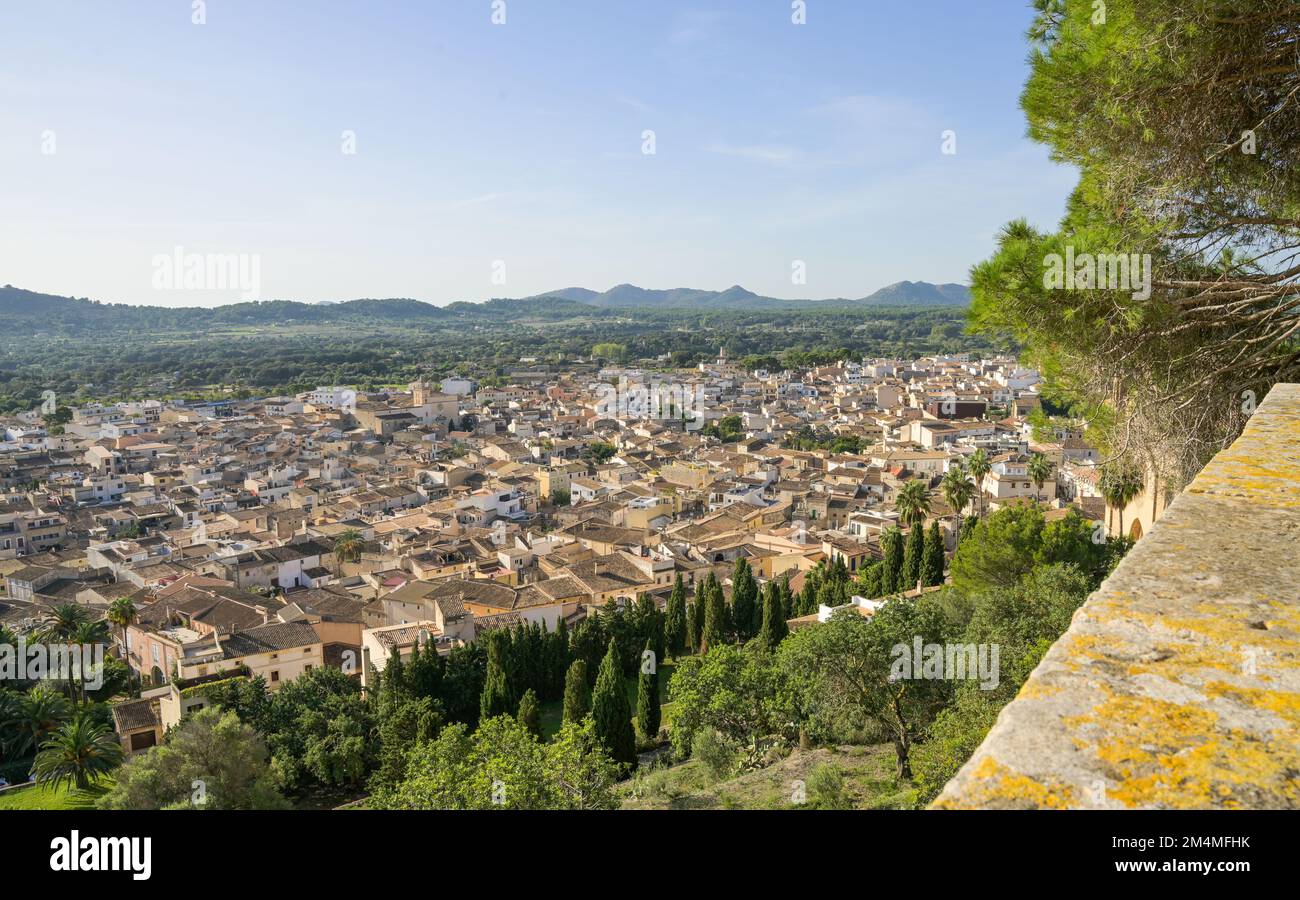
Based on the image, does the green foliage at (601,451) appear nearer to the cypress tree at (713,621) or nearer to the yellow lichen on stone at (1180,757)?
the cypress tree at (713,621)

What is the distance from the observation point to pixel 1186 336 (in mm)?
7184

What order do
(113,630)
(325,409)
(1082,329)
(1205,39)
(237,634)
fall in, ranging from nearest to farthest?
(1205,39)
(1082,329)
(237,634)
(113,630)
(325,409)

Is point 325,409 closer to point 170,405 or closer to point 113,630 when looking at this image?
point 170,405

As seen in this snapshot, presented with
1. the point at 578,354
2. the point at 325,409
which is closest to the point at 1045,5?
the point at 325,409

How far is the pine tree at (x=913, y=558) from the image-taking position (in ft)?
89.6

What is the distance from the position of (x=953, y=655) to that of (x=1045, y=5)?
9521 mm

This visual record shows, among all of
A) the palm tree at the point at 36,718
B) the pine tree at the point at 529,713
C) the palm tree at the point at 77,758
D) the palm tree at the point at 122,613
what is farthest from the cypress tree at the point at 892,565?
the palm tree at the point at 122,613

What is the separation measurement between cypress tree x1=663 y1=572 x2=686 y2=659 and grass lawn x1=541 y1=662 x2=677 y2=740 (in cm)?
93

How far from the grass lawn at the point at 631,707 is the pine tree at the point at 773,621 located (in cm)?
284

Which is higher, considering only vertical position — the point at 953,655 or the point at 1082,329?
the point at 1082,329

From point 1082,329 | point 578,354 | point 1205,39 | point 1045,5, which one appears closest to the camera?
point 1205,39

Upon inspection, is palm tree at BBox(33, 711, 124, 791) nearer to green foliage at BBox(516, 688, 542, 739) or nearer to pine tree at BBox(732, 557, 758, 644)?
green foliage at BBox(516, 688, 542, 739)

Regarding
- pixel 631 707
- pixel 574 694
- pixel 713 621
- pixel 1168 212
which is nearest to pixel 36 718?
pixel 574 694

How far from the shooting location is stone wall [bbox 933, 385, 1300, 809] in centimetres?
145
